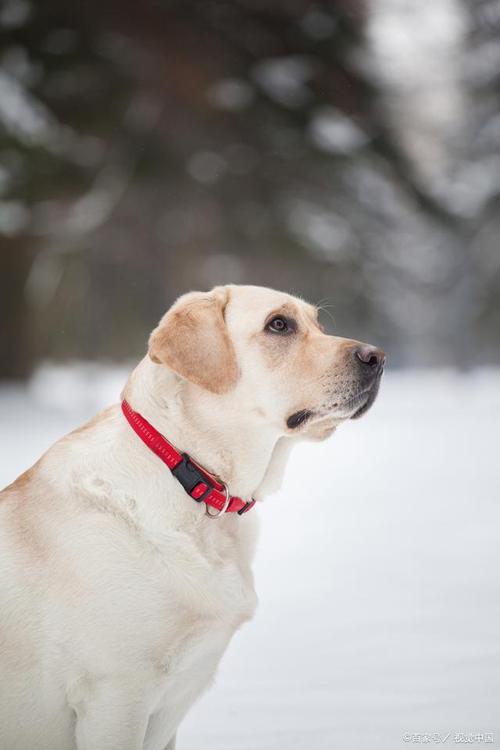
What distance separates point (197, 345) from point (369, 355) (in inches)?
23.8

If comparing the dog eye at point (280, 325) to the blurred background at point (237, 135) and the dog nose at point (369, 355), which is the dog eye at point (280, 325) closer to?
the dog nose at point (369, 355)

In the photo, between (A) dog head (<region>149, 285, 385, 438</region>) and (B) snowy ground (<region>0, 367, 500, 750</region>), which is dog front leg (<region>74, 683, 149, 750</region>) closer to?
(B) snowy ground (<region>0, 367, 500, 750</region>)

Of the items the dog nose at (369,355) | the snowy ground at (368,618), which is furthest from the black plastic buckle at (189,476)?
the snowy ground at (368,618)

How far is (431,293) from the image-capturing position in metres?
27.6

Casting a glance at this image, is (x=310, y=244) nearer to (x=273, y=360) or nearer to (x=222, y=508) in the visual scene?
(x=273, y=360)

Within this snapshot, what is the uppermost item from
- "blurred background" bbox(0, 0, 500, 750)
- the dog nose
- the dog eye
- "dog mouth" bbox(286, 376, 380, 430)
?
the dog nose

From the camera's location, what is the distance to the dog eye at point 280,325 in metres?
2.76

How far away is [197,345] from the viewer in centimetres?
251

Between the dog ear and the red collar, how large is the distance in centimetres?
20

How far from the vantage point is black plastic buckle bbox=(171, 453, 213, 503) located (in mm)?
2389

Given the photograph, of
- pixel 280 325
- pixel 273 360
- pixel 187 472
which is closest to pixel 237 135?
pixel 280 325

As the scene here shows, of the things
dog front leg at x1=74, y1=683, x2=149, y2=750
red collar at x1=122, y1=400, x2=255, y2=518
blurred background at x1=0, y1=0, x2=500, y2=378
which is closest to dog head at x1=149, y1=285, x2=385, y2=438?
red collar at x1=122, y1=400, x2=255, y2=518

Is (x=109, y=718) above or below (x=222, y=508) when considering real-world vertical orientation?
below

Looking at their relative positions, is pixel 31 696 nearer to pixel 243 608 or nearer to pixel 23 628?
pixel 23 628
